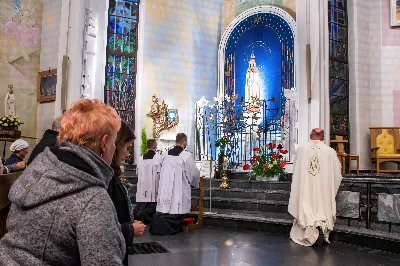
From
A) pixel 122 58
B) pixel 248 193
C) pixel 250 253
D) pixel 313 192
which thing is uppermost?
pixel 122 58

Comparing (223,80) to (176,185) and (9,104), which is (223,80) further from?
(176,185)

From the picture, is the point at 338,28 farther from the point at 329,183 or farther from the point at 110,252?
the point at 110,252

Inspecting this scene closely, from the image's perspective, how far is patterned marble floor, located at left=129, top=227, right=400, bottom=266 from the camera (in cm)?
519

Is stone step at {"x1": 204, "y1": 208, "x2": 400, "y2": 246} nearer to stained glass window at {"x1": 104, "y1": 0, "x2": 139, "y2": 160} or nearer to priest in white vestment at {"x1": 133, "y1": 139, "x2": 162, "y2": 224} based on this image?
priest in white vestment at {"x1": 133, "y1": 139, "x2": 162, "y2": 224}

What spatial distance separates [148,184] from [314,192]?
3408mm

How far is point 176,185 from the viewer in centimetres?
763

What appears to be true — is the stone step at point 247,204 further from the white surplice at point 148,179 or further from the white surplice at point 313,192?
the white surplice at point 313,192

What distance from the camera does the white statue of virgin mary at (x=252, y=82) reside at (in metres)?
14.3

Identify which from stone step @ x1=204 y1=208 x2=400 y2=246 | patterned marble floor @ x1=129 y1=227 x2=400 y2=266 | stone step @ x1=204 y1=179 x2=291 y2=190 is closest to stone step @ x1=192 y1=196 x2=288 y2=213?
stone step @ x1=204 y1=208 x2=400 y2=246

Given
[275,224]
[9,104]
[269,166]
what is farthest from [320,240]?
[9,104]

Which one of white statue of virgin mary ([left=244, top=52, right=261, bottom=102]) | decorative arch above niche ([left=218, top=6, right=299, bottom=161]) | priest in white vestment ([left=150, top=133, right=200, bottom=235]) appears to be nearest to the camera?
priest in white vestment ([left=150, top=133, right=200, bottom=235])

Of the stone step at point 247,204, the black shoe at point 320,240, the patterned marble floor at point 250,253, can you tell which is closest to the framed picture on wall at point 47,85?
the stone step at point 247,204

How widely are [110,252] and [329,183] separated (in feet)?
19.1

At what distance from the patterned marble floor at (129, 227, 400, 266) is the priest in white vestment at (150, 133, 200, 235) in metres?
0.47
